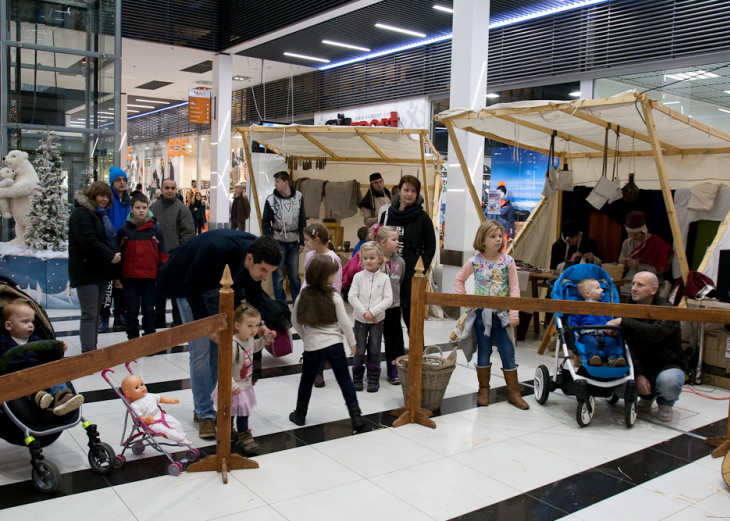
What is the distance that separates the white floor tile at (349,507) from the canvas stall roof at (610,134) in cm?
347

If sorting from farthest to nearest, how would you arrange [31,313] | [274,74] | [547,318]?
[274,74] → [547,318] → [31,313]

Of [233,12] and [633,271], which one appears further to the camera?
[233,12]

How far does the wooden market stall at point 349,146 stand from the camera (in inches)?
296

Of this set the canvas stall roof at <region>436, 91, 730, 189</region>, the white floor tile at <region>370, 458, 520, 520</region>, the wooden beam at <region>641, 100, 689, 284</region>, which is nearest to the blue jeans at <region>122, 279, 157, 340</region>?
the canvas stall roof at <region>436, 91, 730, 189</region>

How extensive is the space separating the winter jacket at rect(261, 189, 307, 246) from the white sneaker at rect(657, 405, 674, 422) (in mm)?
4246

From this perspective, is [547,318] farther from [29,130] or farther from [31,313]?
[29,130]

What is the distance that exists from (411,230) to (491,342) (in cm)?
124

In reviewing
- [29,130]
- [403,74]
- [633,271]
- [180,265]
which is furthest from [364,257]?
[403,74]

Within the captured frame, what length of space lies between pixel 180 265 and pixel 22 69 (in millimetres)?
7656

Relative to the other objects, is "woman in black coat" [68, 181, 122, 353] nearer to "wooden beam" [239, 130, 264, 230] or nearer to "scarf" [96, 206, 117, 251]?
"scarf" [96, 206, 117, 251]

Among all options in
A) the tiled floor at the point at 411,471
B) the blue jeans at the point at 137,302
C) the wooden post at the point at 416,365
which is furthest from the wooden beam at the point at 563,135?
the blue jeans at the point at 137,302

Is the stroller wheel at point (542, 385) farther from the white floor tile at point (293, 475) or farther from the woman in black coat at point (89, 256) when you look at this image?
the woman in black coat at point (89, 256)

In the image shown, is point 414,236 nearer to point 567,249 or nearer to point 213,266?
point 213,266

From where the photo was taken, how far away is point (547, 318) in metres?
7.55
